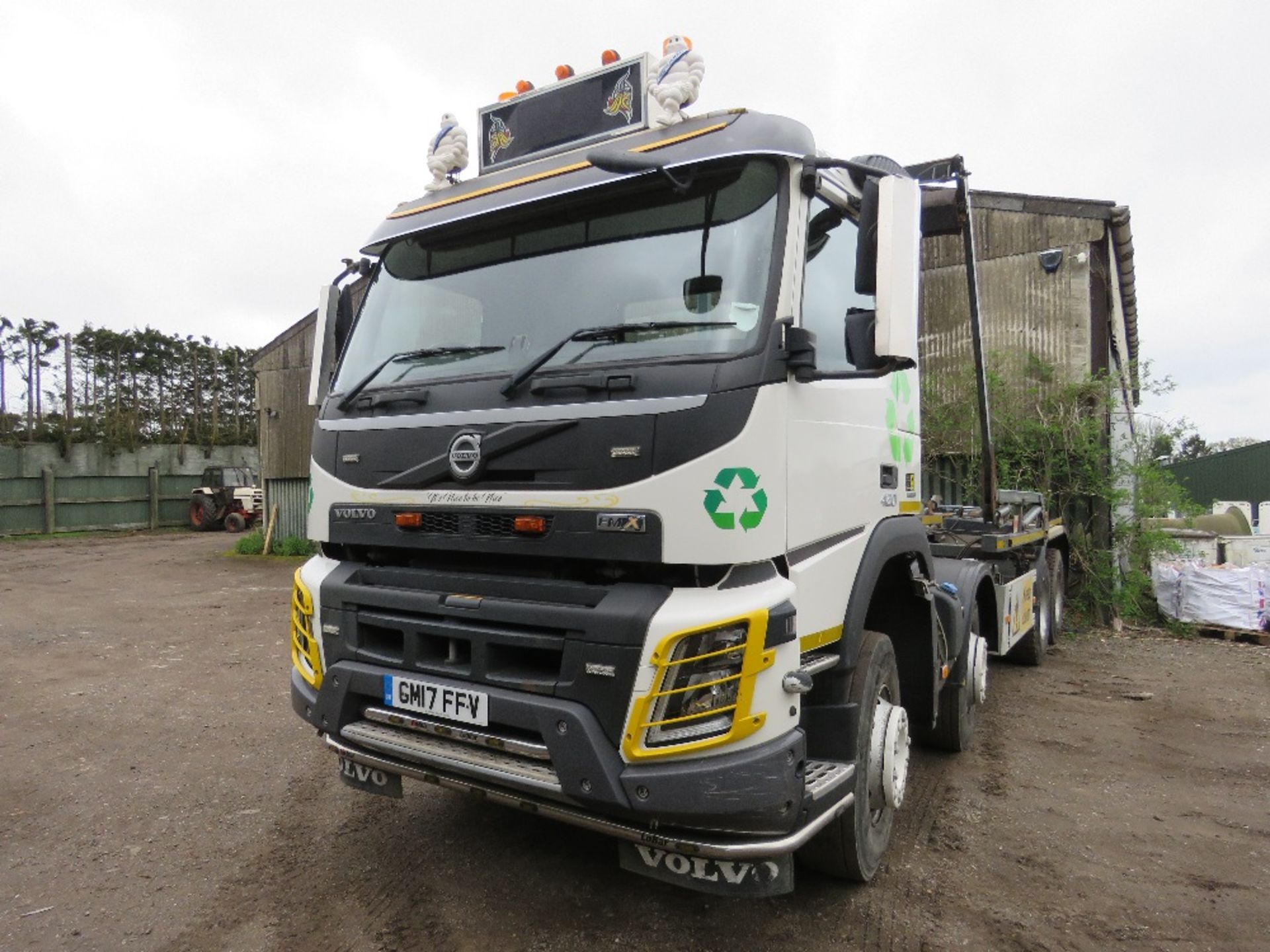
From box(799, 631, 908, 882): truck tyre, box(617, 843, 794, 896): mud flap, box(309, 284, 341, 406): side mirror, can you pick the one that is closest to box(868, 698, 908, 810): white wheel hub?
box(799, 631, 908, 882): truck tyre

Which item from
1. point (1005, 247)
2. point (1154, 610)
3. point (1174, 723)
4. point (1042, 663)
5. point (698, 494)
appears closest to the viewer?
point (698, 494)

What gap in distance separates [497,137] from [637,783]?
9.35 feet

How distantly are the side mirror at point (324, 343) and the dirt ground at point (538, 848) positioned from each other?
84.3 inches

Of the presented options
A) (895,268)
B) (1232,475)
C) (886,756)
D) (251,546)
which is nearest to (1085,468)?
(886,756)

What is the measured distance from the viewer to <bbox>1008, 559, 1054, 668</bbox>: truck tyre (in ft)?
23.9

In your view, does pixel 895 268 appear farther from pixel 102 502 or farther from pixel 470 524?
pixel 102 502

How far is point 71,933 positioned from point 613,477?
268 centimetres

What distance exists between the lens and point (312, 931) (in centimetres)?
287

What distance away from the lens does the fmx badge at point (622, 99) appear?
317cm

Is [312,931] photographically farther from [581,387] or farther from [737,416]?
[737,416]

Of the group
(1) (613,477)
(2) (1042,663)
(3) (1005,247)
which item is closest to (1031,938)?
(1) (613,477)

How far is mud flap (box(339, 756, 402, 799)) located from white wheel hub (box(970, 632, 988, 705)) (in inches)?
135

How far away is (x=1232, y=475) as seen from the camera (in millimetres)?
24016

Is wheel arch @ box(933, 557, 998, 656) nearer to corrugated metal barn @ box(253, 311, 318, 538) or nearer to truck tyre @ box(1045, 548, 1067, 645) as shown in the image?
truck tyre @ box(1045, 548, 1067, 645)
